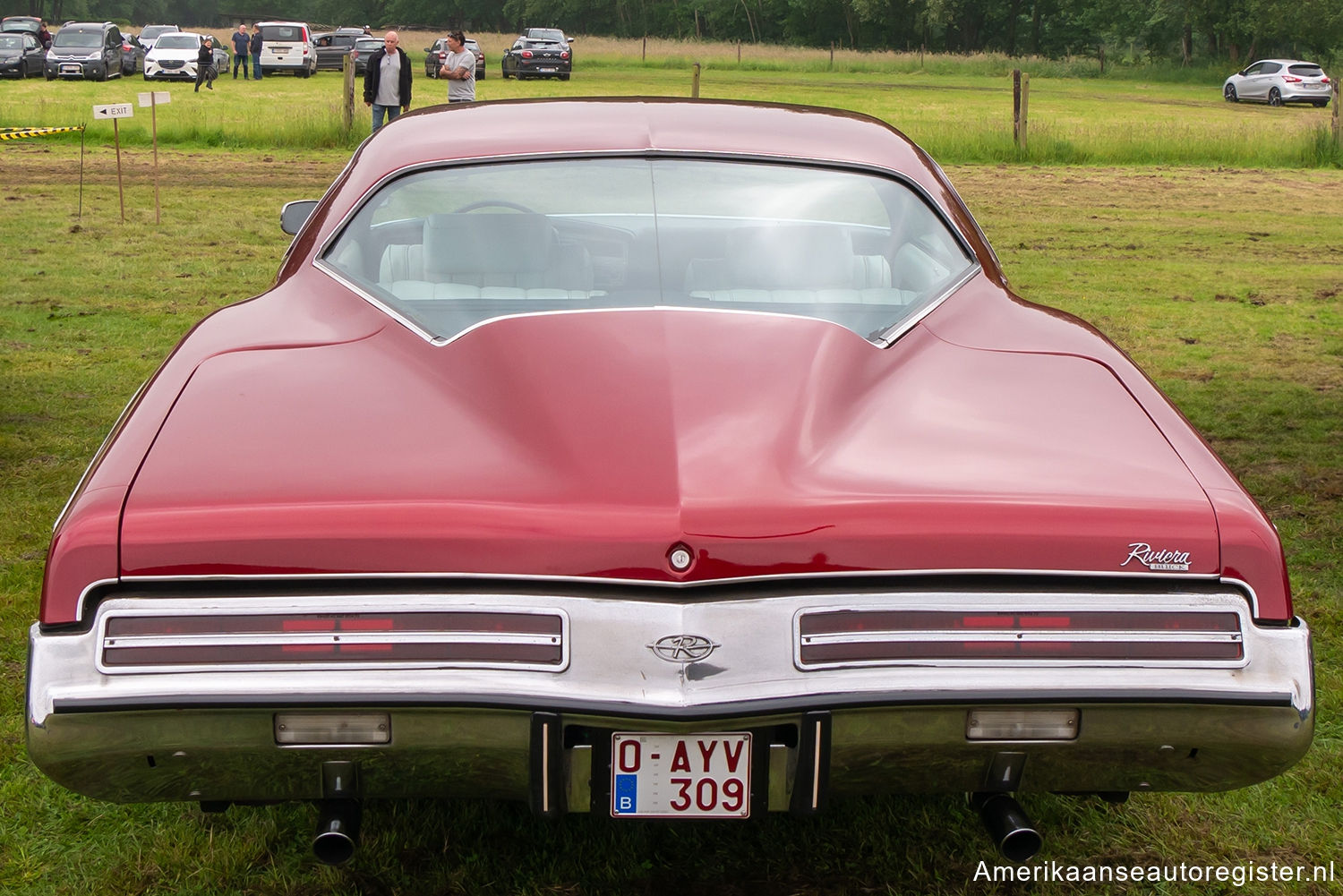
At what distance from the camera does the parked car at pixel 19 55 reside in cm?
3769

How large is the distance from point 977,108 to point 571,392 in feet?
115

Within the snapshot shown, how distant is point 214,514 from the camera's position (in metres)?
2.04

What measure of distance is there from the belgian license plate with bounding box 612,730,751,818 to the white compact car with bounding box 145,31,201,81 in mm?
39168

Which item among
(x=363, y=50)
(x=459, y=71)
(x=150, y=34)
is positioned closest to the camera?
(x=459, y=71)

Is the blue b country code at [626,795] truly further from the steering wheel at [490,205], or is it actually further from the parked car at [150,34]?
the parked car at [150,34]

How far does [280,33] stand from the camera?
42344 millimetres

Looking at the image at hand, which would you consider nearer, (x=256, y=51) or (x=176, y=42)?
(x=176, y=42)

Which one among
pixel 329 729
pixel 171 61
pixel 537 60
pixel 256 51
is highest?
pixel 256 51

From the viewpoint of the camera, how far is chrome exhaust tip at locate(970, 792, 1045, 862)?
2180 millimetres

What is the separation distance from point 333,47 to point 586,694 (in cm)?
4925

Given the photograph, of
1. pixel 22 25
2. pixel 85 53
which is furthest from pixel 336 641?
pixel 22 25

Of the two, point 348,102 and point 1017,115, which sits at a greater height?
point 348,102

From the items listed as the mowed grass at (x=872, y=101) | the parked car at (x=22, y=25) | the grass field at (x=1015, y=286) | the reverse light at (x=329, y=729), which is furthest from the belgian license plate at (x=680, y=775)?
the parked car at (x=22, y=25)

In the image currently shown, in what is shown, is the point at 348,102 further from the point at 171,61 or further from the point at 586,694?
the point at 171,61
